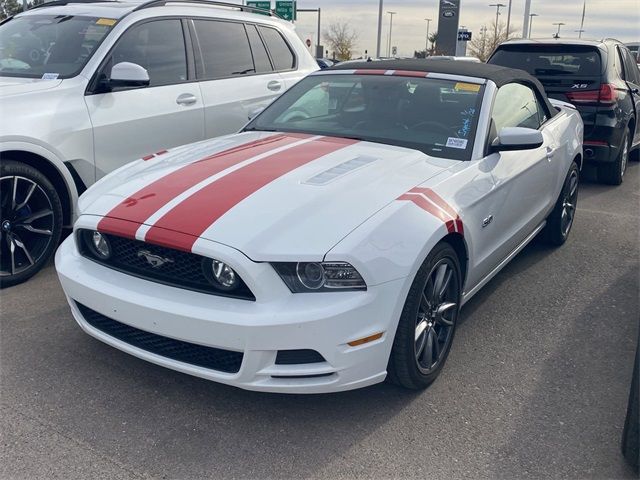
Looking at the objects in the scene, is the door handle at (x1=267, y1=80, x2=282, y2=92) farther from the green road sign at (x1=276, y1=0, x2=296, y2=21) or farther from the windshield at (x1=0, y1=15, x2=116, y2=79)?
the green road sign at (x1=276, y1=0, x2=296, y2=21)

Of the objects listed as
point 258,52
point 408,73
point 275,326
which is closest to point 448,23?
point 258,52

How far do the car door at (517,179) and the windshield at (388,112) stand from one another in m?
0.20

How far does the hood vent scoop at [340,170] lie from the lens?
314cm

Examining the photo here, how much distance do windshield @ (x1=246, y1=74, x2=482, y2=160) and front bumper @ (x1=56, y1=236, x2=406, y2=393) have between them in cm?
135

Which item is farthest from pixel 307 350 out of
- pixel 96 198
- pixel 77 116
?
pixel 77 116

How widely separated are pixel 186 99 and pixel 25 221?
168 cm

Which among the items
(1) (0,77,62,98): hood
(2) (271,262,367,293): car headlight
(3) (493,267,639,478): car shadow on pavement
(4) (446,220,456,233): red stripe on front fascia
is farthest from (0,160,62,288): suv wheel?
(3) (493,267,639,478): car shadow on pavement

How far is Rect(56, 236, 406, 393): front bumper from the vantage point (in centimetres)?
255

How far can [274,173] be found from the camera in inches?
127

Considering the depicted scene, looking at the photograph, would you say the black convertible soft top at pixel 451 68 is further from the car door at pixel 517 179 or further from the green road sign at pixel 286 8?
the green road sign at pixel 286 8

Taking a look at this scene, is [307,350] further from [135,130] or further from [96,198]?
[135,130]

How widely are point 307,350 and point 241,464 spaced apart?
522 millimetres

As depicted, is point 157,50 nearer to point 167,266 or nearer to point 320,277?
point 167,266

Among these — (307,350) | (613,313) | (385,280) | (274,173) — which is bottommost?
(613,313)
